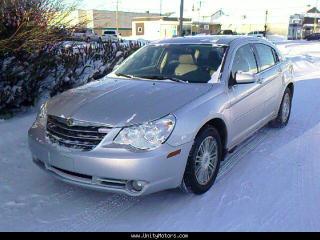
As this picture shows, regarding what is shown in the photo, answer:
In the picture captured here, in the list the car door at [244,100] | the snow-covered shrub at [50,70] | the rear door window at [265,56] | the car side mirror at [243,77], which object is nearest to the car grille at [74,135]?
the car door at [244,100]

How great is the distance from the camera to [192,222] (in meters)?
3.62

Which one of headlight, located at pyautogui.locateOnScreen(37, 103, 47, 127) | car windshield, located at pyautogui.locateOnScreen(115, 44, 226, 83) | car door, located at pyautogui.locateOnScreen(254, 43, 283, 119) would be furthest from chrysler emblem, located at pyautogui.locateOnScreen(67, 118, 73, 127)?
car door, located at pyautogui.locateOnScreen(254, 43, 283, 119)

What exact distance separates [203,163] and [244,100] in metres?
1.16

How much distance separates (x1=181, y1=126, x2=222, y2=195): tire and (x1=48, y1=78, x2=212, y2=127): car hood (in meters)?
0.42

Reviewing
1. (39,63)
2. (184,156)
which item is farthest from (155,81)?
(39,63)

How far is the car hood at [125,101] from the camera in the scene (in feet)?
12.3

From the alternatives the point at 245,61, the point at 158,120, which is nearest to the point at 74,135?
the point at 158,120

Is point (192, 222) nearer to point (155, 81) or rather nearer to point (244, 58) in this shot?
point (155, 81)

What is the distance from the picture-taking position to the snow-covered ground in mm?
3576

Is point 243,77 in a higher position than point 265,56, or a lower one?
lower

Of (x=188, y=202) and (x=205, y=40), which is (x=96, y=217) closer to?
(x=188, y=202)

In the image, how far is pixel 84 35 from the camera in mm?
7961

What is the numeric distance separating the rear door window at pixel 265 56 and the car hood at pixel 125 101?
5.49 feet

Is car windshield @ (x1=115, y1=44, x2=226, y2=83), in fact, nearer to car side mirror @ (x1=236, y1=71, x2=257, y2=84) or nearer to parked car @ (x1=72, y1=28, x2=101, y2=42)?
car side mirror @ (x1=236, y1=71, x2=257, y2=84)
